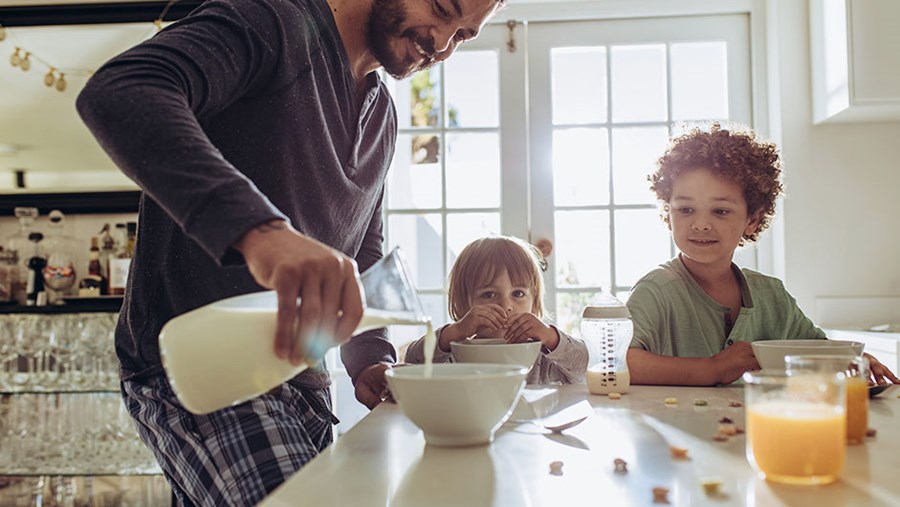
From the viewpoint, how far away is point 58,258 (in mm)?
2865

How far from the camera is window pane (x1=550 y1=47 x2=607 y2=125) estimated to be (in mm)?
3117

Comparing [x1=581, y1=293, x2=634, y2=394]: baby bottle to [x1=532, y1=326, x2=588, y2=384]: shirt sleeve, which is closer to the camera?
[x1=581, y1=293, x2=634, y2=394]: baby bottle

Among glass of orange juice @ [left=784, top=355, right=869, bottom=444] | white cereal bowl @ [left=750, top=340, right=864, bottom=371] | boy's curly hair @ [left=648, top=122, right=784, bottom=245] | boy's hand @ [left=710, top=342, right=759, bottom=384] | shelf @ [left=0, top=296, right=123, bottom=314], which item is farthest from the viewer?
shelf @ [left=0, top=296, right=123, bottom=314]

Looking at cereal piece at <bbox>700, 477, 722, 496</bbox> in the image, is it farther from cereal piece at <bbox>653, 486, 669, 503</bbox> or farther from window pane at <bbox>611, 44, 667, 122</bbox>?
window pane at <bbox>611, 44, 667, 122</bbox>

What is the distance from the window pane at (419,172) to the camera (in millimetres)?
3162

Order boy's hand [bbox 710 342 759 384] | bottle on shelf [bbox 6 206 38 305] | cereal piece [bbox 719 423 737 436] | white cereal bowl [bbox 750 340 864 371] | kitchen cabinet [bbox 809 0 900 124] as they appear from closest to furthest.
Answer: cereal piece [bbox 719 423 737 436] < white cereal bowl [bbox 750 340 864 371] < boy's hand [bbox 710 342 759 384] < kitchen cabinet [bbox 809 0 900 124] < bottle on shelf [bbox 6 206 38 305]

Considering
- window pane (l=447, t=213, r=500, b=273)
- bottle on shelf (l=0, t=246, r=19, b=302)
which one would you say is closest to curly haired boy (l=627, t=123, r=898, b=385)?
window pane (l=447, t=213, r=500, b=273)

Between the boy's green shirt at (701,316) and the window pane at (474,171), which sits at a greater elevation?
the window pane at (474,171)

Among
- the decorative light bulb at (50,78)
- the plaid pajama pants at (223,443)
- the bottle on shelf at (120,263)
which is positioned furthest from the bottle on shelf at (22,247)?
the plaid pajama pants at (223,443)

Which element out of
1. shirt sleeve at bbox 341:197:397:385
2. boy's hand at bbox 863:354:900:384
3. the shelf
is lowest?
boy's hand at bbox 863:354:900:384

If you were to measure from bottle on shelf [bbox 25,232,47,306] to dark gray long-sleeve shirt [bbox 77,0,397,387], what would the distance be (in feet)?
6.22

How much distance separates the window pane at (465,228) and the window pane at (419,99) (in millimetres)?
389

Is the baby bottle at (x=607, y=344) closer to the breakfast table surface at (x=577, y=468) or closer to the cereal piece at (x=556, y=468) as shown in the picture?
the breakfast table surface at (x=577, y=468)

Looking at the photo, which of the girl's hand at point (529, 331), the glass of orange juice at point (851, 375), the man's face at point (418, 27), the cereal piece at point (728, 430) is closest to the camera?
the glass of orange juice at point (851, 375)
